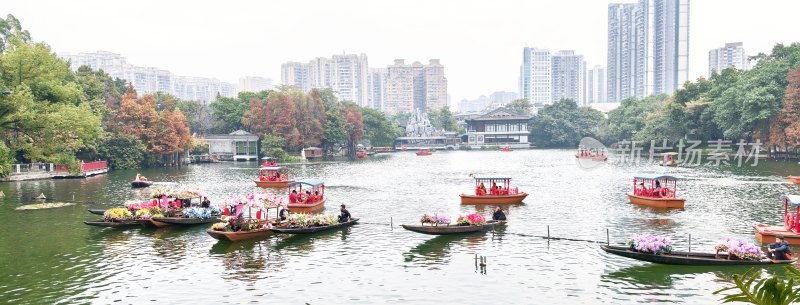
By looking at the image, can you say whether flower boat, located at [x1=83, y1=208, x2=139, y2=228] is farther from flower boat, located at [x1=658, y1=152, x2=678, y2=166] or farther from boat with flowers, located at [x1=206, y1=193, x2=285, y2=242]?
flower boat, located at [x1=658, y1=152, x2=678, y2=166]

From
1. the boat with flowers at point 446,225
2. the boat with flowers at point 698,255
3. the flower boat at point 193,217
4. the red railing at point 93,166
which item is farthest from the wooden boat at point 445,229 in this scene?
the red railing at point 93,166

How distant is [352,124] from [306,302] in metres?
95.0

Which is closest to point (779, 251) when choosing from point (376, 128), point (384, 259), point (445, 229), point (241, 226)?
point (445, 229)

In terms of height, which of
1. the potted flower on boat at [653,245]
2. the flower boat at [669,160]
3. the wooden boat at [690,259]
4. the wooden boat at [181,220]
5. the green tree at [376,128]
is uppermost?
the green tree at [376,128]

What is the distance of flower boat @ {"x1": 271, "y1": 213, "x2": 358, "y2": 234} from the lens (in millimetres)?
24792

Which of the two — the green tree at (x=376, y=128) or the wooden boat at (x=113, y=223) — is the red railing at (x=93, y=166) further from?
the green tree at (x=376, y=128)

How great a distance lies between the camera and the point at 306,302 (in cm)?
1692

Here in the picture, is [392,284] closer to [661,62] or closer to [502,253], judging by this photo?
[502,253]

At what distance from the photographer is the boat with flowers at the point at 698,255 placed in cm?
1920

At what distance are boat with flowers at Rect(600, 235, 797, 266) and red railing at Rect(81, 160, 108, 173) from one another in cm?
5556

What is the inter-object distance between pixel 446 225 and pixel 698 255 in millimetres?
9648

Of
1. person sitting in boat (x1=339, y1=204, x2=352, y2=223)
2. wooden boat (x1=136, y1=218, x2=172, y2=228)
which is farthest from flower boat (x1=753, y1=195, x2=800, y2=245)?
wooden boat (x1=136, y1=218, x2=172, y2=228)

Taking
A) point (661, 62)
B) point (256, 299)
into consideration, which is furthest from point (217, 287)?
point (661, 62)

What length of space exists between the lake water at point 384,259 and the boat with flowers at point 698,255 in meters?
0.33
